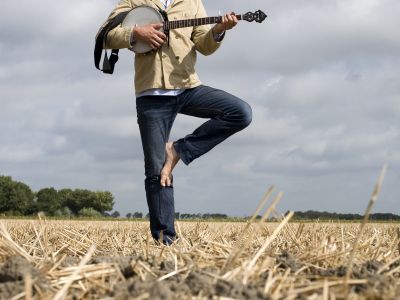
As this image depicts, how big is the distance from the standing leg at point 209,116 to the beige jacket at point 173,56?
14cm

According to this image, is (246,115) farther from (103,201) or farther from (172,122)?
(103,201)

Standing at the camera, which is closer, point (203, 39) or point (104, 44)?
point (203, 39)

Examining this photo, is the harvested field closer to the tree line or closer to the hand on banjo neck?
the hand on banjo neck

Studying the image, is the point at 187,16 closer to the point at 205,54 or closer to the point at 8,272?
the point at 205,54

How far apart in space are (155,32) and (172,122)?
2.45 feet

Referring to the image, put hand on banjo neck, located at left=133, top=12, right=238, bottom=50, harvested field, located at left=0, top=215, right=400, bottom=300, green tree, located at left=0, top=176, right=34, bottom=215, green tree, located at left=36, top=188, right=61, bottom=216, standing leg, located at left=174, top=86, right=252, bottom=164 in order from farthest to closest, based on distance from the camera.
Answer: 1. green tree, located at left=0, top=176, right=34, bottom=215
2. green tree, located at left=36, top=188, right=61, bottom=216
3. standing leg, located at left=174, top=86, right=252, bottom=164
4. hand on banjo neck, located at left=133, top=12, right=238, bottom=50
5. harvested field, located at left=0, top=215, right=400, bottom=300

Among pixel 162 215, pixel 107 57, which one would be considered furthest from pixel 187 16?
pixel 162 215

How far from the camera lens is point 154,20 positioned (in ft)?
17.6

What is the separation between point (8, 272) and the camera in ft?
7.26

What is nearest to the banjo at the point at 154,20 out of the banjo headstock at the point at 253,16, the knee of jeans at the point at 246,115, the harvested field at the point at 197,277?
the banjo headstock at the point at 253,16

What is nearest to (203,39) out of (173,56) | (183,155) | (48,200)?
(173,56)

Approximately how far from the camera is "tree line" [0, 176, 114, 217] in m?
55.4

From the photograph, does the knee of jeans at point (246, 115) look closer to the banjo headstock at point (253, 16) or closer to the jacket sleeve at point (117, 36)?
the banjo headstock at point (253, 16)

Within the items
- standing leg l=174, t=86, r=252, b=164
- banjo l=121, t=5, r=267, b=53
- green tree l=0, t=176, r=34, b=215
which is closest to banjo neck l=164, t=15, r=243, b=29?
banjo l=121, t=5, r=267, b=53
